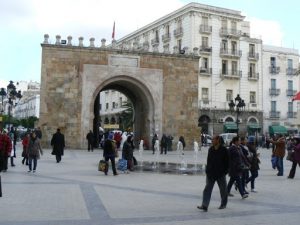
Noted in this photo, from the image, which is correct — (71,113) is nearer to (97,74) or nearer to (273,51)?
(97,74)

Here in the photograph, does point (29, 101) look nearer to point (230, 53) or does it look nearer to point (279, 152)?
point (230, 53)

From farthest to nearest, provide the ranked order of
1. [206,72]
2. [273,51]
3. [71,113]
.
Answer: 1. [273,51]
2. [206,72]
3. [71,113]

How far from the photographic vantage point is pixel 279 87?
5347cm

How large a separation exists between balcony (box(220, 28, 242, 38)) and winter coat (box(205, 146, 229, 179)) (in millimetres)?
43443

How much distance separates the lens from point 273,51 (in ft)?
175

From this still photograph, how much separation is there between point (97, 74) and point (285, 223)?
77.0 ft

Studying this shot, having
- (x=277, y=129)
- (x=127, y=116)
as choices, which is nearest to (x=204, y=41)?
(x=277, y=129)

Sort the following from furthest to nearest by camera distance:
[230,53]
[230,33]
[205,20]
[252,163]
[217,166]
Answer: [230,33] < [230,53] < [205,20] < [252,163] < [217,166]

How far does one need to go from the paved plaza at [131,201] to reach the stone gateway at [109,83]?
14.8 metres

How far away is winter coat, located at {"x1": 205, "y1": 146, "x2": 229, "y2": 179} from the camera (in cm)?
823

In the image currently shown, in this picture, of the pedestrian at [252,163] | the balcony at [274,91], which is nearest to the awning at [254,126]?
the balcony at [274,91]

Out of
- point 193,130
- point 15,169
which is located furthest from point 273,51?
point 15,169

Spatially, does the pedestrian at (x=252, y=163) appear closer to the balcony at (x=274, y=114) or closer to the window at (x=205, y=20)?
the window at (x=205, y=20)

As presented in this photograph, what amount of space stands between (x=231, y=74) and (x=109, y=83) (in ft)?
77.0
